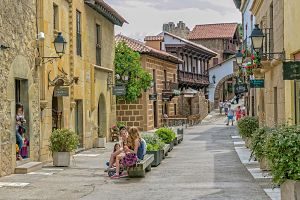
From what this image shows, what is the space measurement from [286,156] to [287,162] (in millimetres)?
97

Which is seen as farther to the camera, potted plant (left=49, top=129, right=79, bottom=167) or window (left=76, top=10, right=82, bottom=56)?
window (left=76, top=10, right=82, bottom=56)

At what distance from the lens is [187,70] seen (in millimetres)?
54125

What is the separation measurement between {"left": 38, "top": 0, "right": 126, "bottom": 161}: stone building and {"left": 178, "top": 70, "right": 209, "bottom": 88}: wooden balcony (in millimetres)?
22297

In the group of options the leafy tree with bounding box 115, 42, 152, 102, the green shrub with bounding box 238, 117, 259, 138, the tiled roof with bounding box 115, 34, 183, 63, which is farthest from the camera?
the tiled roof with bounding box 115, 34, 183, 63

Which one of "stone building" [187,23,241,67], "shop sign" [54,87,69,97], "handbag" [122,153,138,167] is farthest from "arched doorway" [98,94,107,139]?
"stone building" [187,23,241,67]

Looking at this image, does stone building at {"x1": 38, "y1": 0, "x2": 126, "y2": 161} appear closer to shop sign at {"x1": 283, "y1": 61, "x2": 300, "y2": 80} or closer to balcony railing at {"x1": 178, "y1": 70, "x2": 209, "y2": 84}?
shop sign at {"x1": 283, "y1": 61, "x2": 300, "y2": 80}

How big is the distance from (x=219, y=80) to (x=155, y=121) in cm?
2539

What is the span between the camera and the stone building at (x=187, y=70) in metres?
49.2

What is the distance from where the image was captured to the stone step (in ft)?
48.0

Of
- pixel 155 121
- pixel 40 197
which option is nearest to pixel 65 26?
pixel 40 197

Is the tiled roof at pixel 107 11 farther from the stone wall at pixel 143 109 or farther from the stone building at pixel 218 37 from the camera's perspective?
the stone building at pixel 218 37

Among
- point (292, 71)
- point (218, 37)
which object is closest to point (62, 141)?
point (292, 71)

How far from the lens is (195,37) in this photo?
2977 inches

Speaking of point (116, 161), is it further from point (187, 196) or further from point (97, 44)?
point (97, 44)
